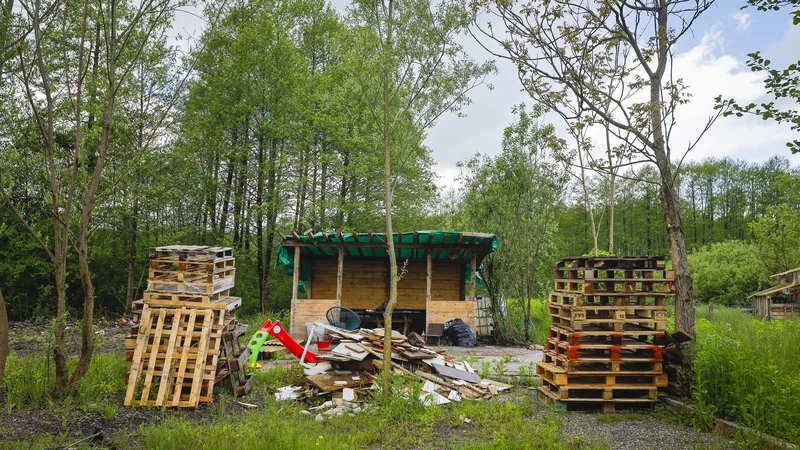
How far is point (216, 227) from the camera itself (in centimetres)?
1980

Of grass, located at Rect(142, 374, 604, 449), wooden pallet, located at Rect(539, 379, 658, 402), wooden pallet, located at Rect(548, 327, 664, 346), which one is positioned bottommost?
grass, located at Rect(142, 374, 604, 449)

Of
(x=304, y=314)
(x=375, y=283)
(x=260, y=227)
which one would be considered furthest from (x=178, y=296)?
(x=260, y=227)

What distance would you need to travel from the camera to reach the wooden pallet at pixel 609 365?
6.52m

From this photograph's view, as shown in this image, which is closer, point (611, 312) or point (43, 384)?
point (43, 384)

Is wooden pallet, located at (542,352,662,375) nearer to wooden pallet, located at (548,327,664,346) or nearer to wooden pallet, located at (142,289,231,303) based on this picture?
wooden pallet, located at (548,327,664,346)

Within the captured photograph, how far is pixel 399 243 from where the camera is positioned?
13.4 m

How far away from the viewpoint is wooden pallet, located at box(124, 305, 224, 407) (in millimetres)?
6527

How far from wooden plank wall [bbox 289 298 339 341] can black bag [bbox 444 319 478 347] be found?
3.49m

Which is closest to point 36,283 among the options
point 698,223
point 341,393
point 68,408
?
point 68,408

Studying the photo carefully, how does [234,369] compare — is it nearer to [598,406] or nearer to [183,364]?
[183,364]

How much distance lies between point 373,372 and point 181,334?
10.5 feet

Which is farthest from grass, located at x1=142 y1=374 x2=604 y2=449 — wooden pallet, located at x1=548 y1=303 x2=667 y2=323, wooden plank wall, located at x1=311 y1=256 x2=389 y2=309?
wooden plank wall, located at x1=311 y1=256 x2=389 y2=309

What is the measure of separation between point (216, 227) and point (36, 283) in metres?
6.62

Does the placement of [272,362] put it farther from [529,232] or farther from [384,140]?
[529,232]
